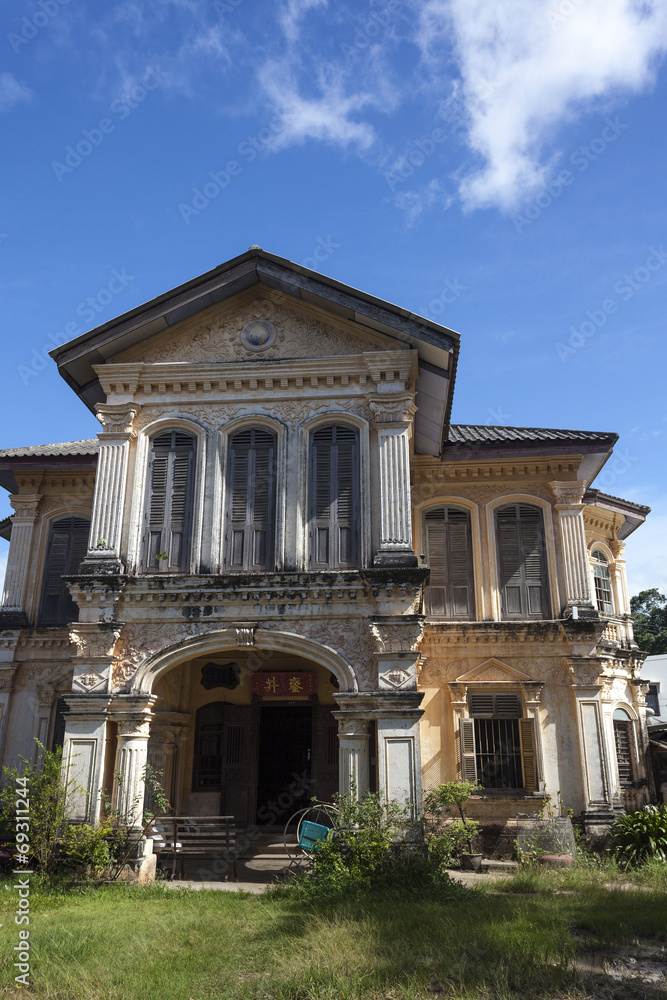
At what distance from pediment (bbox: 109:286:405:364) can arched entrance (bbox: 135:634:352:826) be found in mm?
5588

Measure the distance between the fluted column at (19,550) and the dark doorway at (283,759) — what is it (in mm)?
5818

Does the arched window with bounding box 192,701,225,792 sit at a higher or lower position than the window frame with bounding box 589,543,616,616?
lower

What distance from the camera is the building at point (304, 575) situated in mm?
12234

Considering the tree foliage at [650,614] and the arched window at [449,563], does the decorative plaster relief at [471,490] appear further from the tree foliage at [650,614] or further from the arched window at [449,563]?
the tree foliage at [650,614]

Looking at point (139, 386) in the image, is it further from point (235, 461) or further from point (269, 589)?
point (269, 589)

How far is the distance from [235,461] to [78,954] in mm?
7834

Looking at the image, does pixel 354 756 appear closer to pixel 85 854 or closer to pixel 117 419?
pixel 85 854

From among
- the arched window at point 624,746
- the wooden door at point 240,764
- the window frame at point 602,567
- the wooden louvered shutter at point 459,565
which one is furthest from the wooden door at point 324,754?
the window frame at point 602,567

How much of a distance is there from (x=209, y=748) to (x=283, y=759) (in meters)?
1.49

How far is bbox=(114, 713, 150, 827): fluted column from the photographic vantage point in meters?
11.7

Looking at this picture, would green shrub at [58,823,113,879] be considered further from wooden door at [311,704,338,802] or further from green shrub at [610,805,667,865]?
green shrub at [610,805,667,865]

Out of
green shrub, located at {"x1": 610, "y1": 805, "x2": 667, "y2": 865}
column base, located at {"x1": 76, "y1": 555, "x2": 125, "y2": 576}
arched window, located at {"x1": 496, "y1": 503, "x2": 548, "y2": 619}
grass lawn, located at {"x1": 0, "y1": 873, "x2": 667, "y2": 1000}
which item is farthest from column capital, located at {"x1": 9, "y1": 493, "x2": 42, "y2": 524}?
green shrub, located at {"x1": 610, "y1": 805, "x2": 667, "y2": 865}

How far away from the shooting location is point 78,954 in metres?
7.43

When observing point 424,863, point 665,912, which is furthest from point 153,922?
point 665,912
